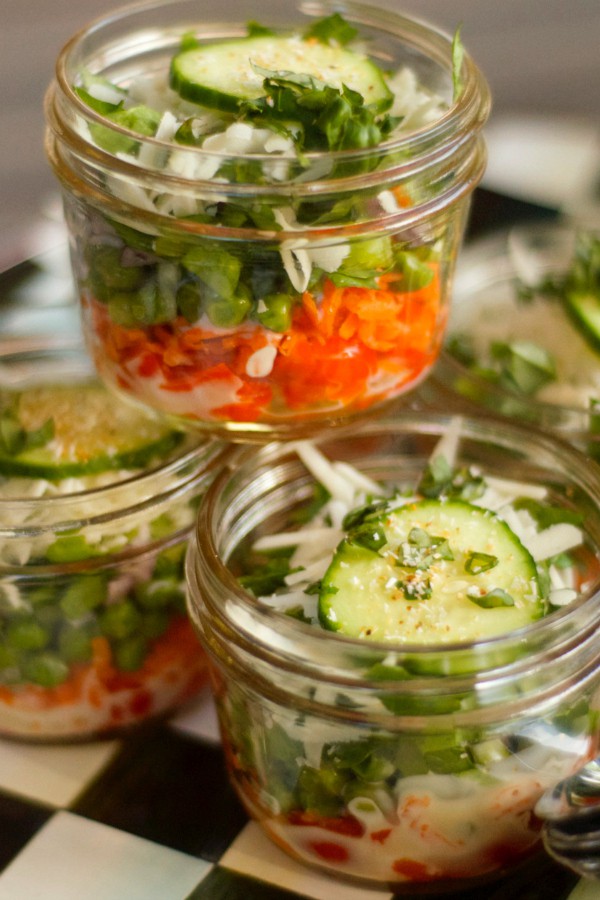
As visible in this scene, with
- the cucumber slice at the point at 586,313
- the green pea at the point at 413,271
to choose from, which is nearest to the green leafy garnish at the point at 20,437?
the green pea at the point at 413,271

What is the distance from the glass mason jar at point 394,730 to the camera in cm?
94

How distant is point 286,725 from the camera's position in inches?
39.5

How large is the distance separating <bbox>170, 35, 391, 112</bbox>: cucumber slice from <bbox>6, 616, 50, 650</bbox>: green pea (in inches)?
22.2

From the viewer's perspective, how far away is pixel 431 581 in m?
1.02

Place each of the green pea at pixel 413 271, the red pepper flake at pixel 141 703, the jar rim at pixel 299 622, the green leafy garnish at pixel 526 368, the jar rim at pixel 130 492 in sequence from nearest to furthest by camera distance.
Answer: the jar rim at pixel 299 622, the green pea at pixel 413 271, the jar rim at pixel 130 492, the red pepper flake at pixel 141 703, the green leafy garnish at pixel 526 368

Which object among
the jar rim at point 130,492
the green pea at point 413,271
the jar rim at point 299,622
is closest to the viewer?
the jar rim at point 299,622

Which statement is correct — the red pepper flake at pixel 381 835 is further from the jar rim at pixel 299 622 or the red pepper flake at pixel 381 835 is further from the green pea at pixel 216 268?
the green pea at pixel 216 268

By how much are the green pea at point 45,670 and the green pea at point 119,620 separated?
61 mm

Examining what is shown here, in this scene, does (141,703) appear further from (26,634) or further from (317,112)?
(317,112)

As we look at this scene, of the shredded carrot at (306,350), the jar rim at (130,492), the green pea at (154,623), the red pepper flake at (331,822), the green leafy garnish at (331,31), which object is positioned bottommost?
the green pea at (154,623)

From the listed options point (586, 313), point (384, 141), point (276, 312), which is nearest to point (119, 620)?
point (276, 312)

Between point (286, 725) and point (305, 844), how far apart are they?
0.15 meters

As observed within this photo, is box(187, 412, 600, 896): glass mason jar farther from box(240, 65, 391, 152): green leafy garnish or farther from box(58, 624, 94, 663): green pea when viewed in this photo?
box(240, 65, 391, 152): green leafy garnish

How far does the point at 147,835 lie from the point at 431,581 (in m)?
0.41
